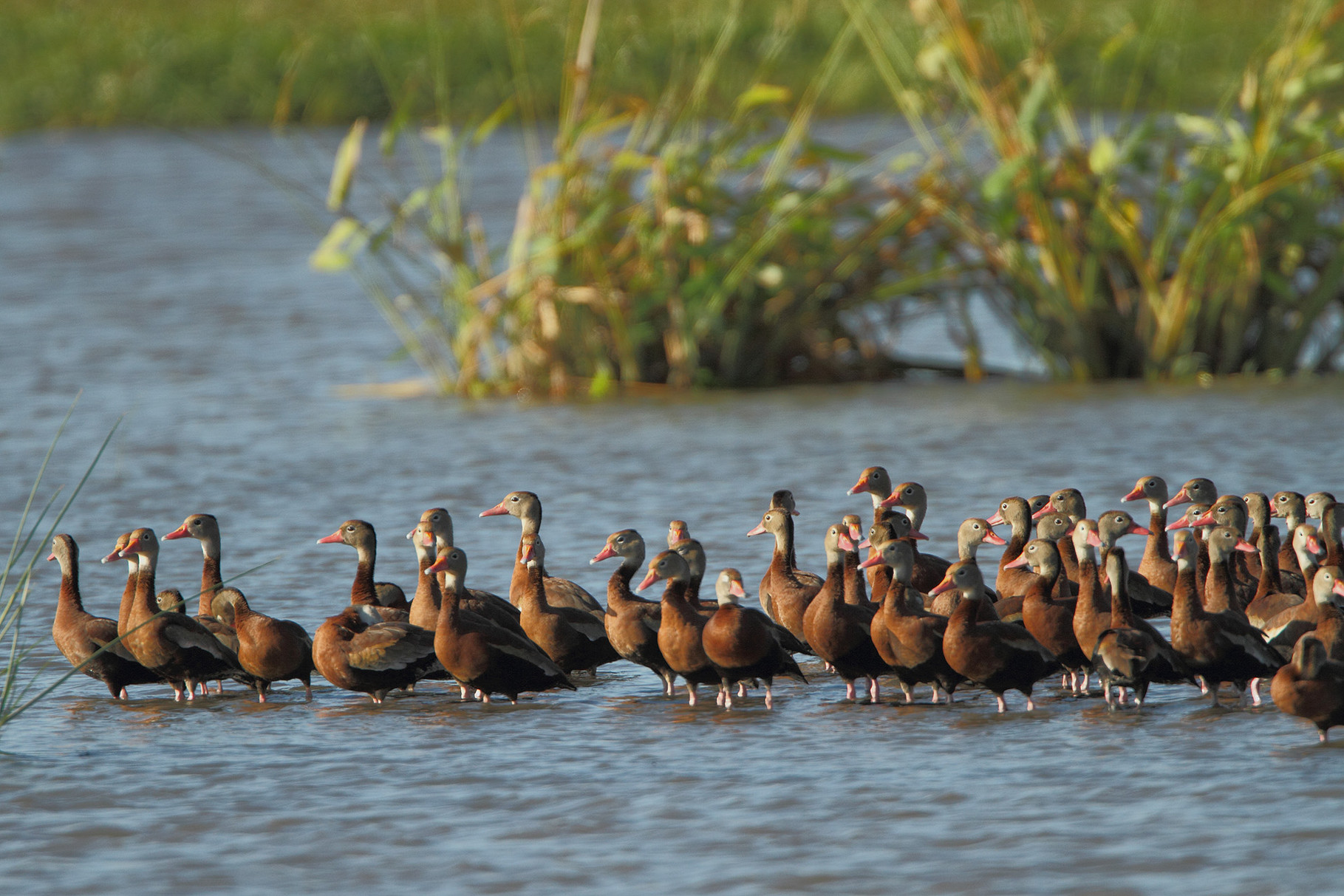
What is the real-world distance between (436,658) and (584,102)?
567cm

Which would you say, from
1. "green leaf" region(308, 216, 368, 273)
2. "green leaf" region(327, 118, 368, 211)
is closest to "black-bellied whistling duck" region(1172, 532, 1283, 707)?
"green leaf" region(327, 118, 368, 211)

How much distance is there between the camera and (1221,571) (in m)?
6.61

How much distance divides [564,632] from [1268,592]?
2.29 m

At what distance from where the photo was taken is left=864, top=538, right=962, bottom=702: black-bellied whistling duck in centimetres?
622

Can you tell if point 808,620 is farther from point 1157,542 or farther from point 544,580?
point 1157,542

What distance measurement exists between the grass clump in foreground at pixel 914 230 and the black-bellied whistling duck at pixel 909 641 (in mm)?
4869

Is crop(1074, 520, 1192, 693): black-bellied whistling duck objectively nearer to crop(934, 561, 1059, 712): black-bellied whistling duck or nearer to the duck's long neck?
crop(934, 561, 1059, 712): black-bellied whistling duck

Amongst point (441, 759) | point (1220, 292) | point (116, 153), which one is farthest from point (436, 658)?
point (116, 153)

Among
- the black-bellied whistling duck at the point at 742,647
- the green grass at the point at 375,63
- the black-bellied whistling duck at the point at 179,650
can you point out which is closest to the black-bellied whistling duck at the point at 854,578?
the black-bellied whistling duck at the point at 742,647

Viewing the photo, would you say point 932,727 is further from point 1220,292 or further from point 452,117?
point 452,117

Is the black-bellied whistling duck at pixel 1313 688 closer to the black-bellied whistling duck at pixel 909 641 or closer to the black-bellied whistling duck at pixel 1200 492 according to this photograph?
the black-bellied whistling duck at pixel 909 641

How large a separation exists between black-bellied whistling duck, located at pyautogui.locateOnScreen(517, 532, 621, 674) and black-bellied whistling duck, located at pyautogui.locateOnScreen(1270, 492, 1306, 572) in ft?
7.72

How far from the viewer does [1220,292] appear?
451 inches

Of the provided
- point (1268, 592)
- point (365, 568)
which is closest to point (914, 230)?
point (1268, 592)
